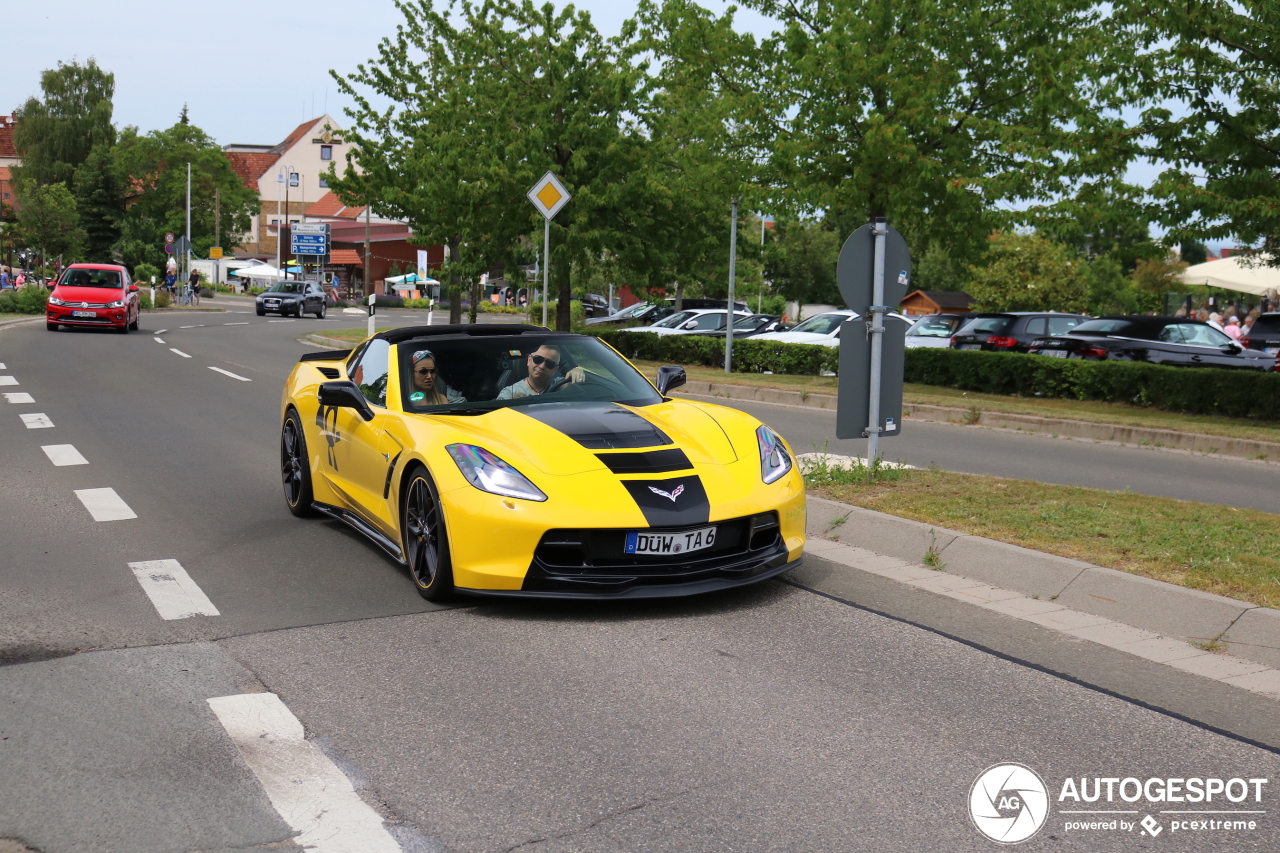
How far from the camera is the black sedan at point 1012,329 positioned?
23828 mm

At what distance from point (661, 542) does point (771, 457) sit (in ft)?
3.44

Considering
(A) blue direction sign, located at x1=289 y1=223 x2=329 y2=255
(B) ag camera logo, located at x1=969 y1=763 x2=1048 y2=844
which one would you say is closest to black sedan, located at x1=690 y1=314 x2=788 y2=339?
(B) ag camera logo, located at x1=969 y1=763 x2=1048 y2=844

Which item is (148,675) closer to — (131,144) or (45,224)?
(45,224)

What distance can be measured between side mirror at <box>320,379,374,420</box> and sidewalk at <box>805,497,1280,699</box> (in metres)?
2.67

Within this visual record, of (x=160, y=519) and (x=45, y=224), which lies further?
(x=45, y=224)

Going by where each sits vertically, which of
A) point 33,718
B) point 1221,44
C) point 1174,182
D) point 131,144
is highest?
point 131,144

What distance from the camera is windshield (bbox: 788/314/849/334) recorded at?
27.6 meters

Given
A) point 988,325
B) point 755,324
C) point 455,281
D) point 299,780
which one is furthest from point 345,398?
point 755,324

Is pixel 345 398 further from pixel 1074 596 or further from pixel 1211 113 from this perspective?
pixel 1211 113

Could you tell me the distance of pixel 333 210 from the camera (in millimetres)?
111938

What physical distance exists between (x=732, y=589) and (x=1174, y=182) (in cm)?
1272

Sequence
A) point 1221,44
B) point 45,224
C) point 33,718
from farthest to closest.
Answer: point 45,224, point 1221,44, point 33,718

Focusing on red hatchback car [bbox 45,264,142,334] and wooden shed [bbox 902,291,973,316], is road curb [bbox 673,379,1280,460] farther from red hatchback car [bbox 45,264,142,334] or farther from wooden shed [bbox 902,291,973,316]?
wooden shed [bbox 902,291,973,316]

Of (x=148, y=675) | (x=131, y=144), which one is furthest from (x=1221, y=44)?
(x=131, y=144)
